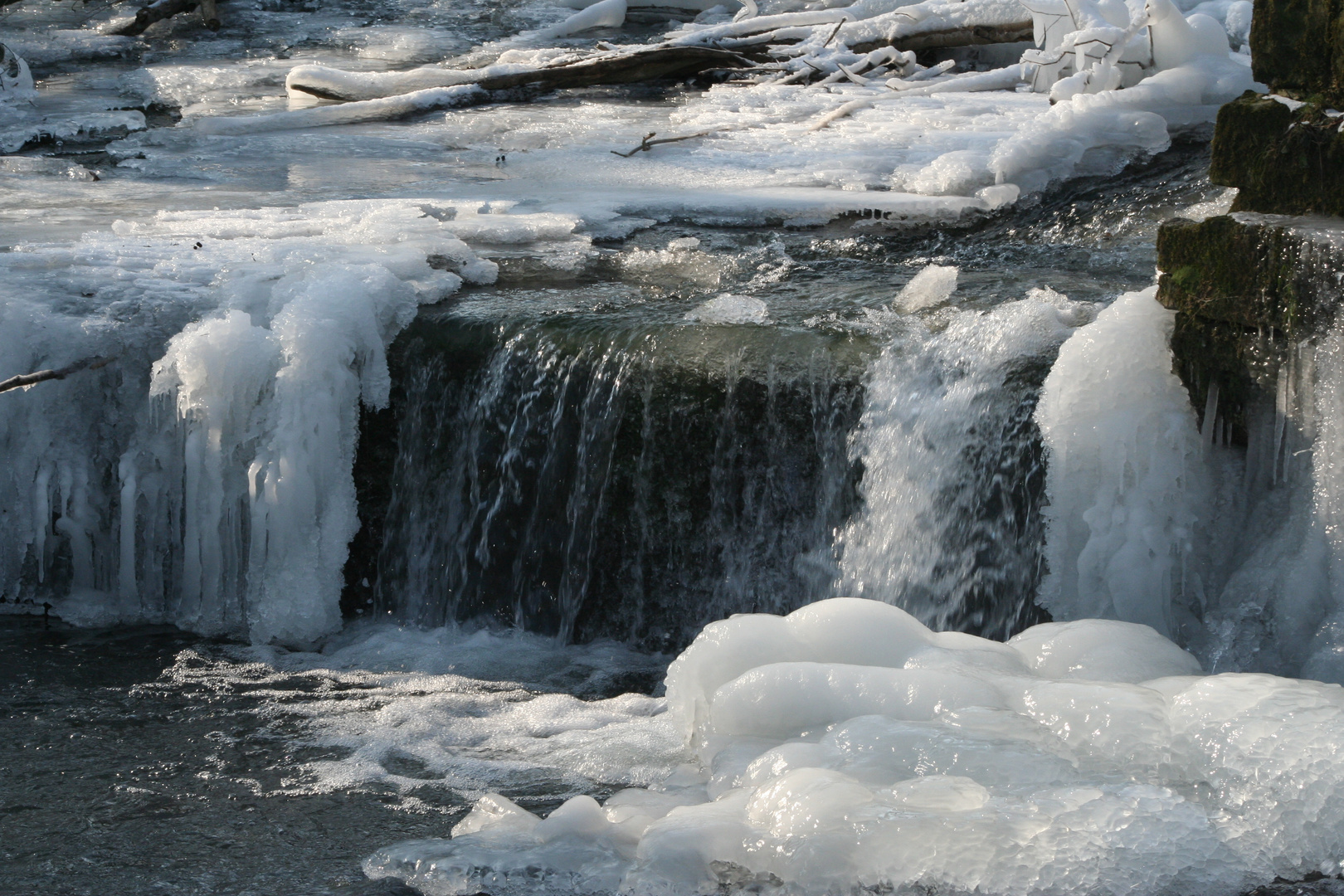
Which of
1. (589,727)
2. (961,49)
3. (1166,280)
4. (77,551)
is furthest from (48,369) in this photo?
(961,49)

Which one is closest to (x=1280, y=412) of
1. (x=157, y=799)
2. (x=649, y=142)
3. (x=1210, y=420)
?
(x=1210, y=420)

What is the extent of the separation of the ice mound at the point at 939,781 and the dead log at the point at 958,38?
23.2 ft

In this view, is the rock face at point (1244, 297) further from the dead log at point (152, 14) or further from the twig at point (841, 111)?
the dead log at point (152, 14)

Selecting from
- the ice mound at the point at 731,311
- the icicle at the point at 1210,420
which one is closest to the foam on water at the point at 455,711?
the ice mound at the point at 731,311

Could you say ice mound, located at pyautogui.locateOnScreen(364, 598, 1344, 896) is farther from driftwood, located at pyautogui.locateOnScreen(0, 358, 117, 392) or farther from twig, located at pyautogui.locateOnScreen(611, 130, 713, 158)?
twig, located at pyautogui.locateOnScreen(611, 130, 713, 158)

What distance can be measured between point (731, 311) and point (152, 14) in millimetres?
11232

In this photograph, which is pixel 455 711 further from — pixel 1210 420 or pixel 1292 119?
pixel 1292 119

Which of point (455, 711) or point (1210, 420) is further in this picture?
point (455, 711)

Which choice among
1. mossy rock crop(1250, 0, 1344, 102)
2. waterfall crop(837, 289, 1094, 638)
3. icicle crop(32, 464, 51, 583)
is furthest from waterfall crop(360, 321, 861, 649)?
mossy rock crop(1250, 0, 1344, 102)

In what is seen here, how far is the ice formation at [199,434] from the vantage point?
183 inches

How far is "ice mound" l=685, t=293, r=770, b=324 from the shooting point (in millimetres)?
4723

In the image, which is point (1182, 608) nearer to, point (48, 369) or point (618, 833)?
point (618, 833)

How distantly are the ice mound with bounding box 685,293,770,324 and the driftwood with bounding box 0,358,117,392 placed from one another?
218 cm

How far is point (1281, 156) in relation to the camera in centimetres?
372
